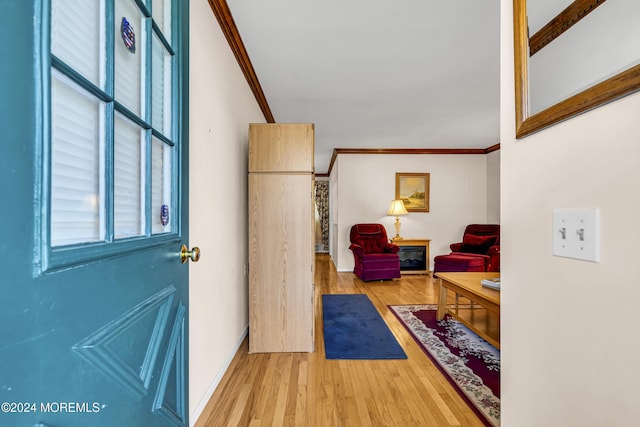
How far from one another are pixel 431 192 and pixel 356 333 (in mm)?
4068

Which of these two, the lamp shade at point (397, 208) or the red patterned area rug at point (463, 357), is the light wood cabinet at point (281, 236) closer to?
the red patterned area rug at point (463, 357)

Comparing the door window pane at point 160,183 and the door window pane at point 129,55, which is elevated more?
the door window pane at point 129,55

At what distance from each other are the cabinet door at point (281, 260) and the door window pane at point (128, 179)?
1571 millimetres

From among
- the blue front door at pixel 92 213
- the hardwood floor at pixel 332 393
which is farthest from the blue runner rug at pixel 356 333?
the blue front door at pixel 92 213

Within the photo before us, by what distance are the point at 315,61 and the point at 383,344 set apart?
2.57 metres

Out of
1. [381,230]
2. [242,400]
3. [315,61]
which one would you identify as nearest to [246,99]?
[315,61]

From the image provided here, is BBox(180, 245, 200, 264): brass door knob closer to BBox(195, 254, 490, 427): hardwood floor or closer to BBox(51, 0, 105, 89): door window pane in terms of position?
BBox(51, 0, 105, 89): door window pane

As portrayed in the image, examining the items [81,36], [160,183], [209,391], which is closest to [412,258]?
[209,391]

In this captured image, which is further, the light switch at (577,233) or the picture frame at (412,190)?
the picture frame at (412,190)

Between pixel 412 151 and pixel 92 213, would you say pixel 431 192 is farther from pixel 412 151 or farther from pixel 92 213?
pixel 92 213

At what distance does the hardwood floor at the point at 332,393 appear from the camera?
157cm

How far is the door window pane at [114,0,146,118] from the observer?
0.70 meters

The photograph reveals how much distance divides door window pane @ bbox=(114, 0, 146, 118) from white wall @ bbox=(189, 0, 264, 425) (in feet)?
2.31

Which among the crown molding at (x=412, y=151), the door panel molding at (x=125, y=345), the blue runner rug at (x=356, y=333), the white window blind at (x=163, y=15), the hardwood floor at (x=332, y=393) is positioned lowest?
the hardwood floor at (x=332, y=393)
